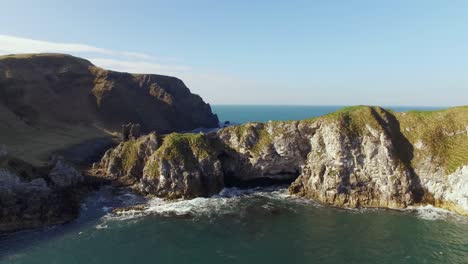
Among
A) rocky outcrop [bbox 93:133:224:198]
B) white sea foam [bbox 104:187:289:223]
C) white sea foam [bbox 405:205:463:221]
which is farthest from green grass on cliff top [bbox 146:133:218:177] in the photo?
white sea foam [bbox 405:205:463:221]

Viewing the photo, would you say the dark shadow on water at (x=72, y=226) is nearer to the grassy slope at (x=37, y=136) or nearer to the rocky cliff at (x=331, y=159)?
the rocky cliff at (x=331, y=159)

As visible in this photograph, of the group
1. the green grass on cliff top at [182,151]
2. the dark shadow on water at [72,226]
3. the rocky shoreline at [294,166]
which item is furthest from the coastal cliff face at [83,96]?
the green grass on cliff top at [182,151]

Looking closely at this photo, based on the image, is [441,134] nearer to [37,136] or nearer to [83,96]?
[37,136]

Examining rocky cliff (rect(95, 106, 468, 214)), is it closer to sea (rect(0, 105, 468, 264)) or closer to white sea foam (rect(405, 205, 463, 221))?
white sea foam (rect(405, 205, 463, 221))

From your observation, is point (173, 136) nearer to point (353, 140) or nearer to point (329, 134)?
point (329, 134)

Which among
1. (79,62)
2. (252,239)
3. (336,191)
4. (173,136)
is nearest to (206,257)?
(252,239)
